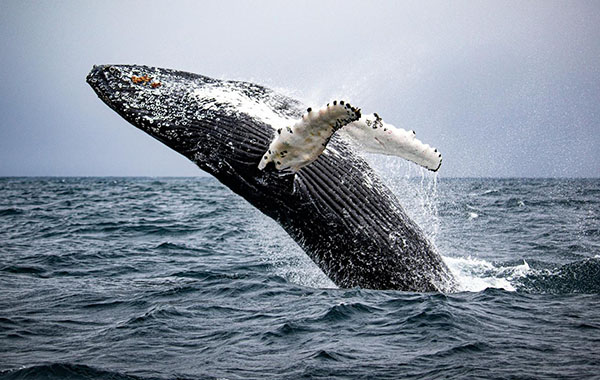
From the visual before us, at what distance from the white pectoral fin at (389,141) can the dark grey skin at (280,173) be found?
0.87 ft

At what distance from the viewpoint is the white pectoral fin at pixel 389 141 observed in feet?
17.0

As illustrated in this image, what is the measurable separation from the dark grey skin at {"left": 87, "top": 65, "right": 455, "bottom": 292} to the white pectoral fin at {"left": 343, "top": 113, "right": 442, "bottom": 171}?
0.27 meters

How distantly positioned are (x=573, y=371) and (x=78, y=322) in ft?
14.3

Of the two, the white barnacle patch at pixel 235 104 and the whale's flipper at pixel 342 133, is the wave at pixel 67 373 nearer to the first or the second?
the whale's flipper at pixel 342 133

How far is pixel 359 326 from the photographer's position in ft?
17.2

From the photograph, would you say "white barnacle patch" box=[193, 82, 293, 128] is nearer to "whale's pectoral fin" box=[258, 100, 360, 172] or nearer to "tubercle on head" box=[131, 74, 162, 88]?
"tubercle on head" box=[131, 74, 162, 88]

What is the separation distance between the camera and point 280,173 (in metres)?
4.95

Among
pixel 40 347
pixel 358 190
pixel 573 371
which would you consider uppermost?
pixel 358 190

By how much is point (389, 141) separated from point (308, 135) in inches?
46.4

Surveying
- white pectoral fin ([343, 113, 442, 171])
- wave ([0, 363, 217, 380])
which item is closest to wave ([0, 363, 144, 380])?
wave ([0, 363, 217, 380])

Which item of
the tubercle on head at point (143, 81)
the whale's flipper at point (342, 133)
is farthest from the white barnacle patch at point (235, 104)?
the whale's flipper at point (342, 133)

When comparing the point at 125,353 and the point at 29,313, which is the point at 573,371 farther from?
the point at 29,313

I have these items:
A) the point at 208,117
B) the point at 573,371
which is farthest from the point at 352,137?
the point at 573,371

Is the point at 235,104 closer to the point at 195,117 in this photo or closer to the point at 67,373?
the point at 195,117
